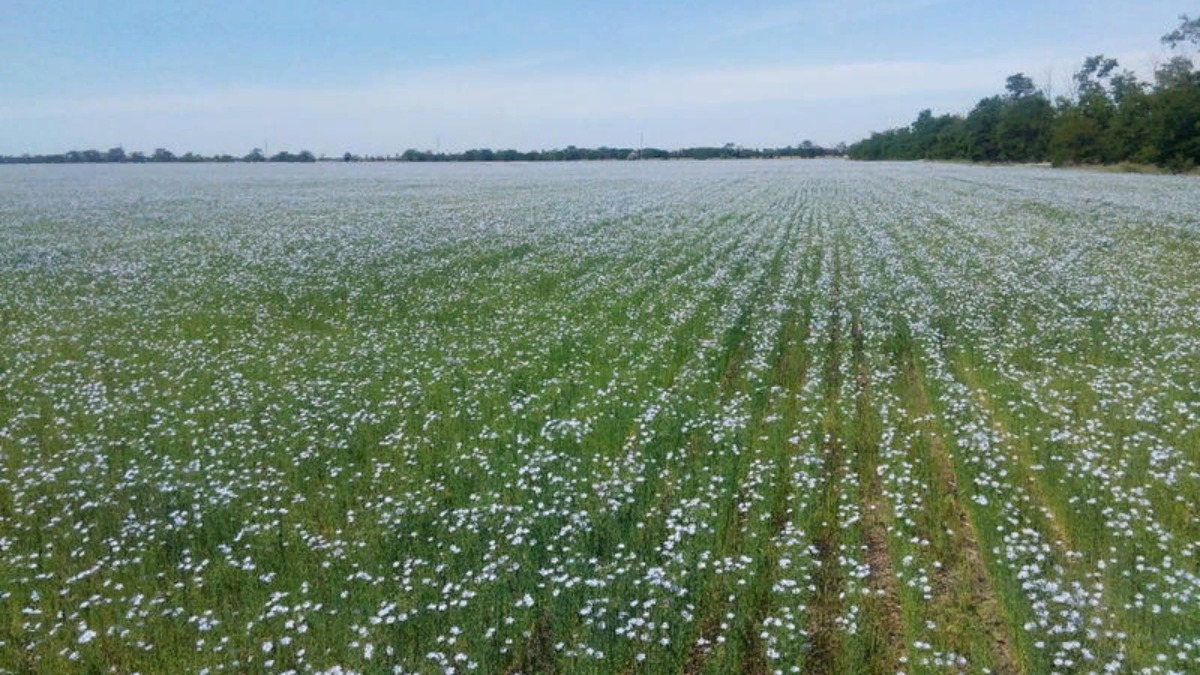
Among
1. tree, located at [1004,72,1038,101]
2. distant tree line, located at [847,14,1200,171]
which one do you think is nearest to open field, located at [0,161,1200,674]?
distant tree line, located at [847,14,1200,171]

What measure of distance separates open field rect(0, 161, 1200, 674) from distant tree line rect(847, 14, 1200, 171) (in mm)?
74989

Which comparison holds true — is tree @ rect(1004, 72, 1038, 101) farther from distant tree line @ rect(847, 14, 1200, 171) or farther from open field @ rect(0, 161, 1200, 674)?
open field @ rect(0, 161, 1200, 674)

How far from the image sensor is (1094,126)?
329 ft

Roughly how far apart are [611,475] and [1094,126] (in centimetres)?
11310

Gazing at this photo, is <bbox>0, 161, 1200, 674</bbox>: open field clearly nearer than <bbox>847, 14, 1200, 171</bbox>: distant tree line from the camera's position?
Yes

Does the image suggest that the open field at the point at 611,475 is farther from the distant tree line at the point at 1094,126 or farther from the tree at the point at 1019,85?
the tree at the point at 1019,85

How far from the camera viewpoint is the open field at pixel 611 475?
6789 mm

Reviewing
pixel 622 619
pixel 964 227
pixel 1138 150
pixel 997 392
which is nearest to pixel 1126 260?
pixel 964 227

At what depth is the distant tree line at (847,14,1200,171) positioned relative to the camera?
82188mm

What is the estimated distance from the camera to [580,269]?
26.2 metres

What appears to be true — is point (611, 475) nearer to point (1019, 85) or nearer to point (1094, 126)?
point (1094, 126)

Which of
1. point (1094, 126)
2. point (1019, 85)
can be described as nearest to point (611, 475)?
point (1094, 126)

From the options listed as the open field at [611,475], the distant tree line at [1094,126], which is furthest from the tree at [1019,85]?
the open field at [611,475]

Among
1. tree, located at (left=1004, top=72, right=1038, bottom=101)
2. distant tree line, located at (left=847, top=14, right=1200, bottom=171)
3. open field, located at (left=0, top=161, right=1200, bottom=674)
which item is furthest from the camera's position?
tree, located at (left=1004, top=72, right=1038, bottom=101)
